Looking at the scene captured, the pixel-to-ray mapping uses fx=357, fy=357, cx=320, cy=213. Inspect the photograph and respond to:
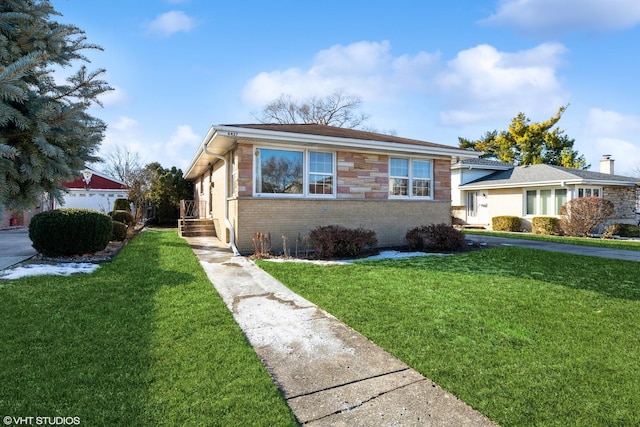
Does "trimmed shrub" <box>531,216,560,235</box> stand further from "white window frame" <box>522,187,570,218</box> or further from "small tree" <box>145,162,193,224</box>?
"small tree" <box>145,162,193,224</box>

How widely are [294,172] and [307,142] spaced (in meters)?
0.99

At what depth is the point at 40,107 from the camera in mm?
3307

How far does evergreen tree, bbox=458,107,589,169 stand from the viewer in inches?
1183

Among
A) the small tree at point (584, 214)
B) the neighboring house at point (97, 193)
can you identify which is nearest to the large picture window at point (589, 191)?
the small tree at point (584, 214)

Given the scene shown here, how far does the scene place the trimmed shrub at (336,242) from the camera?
9195 millimetres

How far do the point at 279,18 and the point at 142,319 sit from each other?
9882 millimetres

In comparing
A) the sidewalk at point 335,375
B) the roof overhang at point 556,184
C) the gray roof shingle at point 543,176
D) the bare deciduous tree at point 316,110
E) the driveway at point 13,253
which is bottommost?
the sidewalk at point 335,375

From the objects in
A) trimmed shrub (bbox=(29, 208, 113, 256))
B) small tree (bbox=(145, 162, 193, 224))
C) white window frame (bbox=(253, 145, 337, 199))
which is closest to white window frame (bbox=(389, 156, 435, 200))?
white window frame (bbox=(253, 145, 337, 199))

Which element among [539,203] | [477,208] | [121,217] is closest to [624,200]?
[539,203]

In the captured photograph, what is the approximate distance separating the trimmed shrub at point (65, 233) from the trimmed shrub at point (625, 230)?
20.8 meters

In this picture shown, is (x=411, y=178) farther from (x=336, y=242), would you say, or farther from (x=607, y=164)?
(x=607, y=164)

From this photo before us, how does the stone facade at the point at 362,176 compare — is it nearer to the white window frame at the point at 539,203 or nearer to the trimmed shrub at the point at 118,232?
the trimmed shrub at the point at 118,232

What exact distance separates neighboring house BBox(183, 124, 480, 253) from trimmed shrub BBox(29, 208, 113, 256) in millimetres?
3372

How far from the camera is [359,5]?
1063 centimetres
